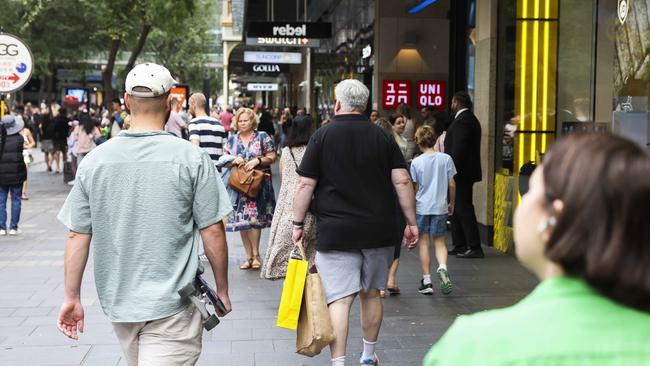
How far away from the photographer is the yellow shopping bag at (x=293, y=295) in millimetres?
4926

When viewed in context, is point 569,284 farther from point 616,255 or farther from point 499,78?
Answer: point 499,78

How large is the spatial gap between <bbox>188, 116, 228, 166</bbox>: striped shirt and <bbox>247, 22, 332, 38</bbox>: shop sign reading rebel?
833 centimetres

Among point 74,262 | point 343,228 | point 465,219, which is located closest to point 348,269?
point 343,228

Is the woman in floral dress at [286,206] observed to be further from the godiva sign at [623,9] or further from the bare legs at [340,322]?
the godiva sign at [623,9]

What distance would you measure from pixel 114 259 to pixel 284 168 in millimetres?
4278

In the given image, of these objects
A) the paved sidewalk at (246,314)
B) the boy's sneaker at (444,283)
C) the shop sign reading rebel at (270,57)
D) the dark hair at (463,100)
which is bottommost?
the paved sidewalk at (246,314)

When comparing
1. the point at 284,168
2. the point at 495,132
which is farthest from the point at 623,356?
the point at 495,132

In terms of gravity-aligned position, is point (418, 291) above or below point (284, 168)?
below

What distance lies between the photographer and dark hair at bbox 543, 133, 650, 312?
133 centimetres

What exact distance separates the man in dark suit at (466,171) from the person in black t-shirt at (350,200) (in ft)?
16.6

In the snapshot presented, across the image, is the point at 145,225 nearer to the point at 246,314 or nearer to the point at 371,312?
the point at 371,312

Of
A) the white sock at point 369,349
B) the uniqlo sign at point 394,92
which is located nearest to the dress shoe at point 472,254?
the white sock at point 369,349

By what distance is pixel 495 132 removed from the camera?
1099 cm

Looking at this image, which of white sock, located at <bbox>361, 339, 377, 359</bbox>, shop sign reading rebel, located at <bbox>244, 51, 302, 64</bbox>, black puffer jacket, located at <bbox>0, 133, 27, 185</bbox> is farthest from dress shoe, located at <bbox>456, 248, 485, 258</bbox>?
shop sign reading rebel, located at <bbox>244, 51, 302, 64</bbox>
